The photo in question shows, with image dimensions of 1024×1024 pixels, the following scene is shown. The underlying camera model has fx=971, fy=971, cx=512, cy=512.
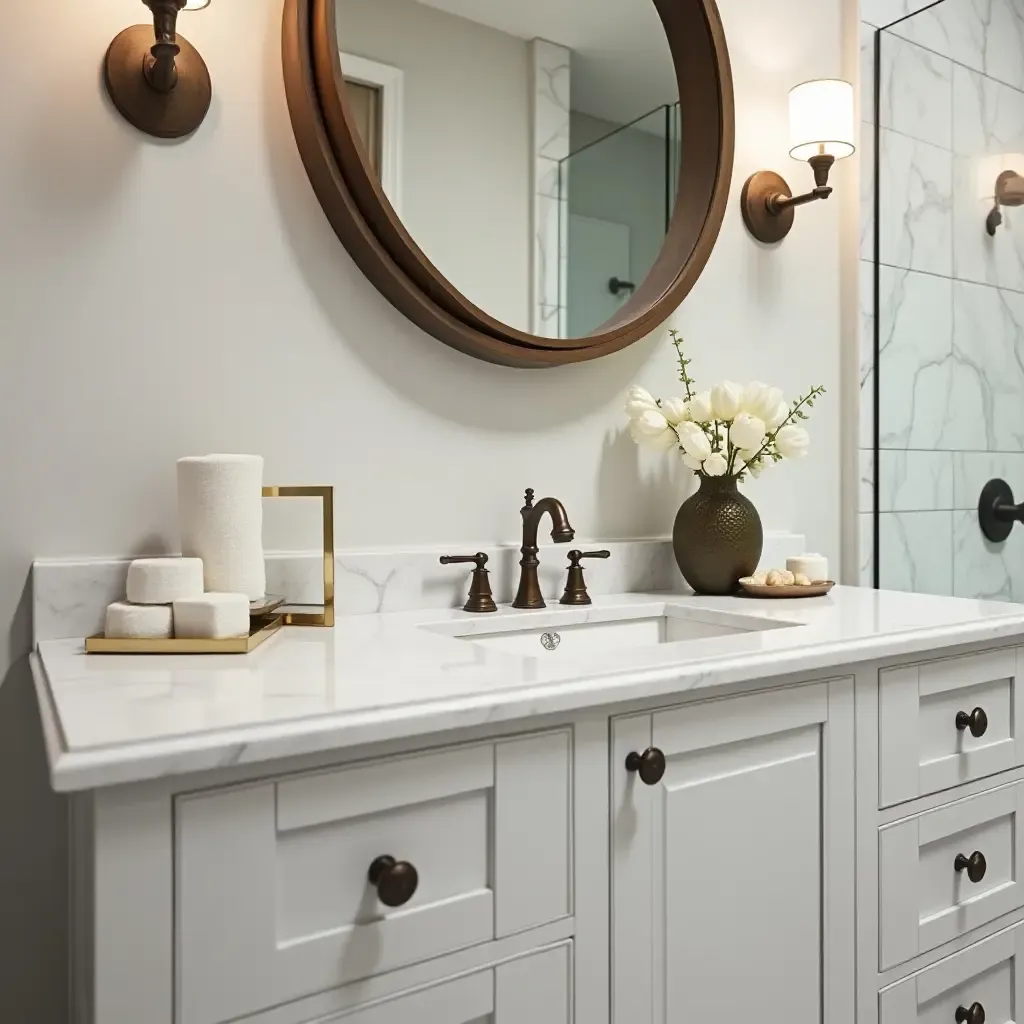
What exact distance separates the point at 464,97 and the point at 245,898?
119 cm

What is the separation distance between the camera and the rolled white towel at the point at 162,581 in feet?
3.50

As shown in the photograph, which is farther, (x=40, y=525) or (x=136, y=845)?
(x=40, y=525)

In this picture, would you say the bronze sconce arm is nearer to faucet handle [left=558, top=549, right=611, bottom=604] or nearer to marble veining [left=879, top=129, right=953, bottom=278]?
marble veining [left=879, top=129, right=953, bottom=278]

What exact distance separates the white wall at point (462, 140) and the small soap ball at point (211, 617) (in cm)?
64

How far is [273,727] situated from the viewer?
77 centimetres

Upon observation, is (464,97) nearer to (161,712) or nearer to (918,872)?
(161,712)

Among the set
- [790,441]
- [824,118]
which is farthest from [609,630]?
[824,118]

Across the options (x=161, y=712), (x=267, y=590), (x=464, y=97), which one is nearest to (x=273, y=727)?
(x=161, y=712)

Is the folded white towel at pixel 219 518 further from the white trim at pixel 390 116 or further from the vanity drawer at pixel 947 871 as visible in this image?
the vanity drawer at pixel 947 871

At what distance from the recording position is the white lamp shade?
68.1 inches

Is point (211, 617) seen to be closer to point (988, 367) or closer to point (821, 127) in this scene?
point (821, 127)

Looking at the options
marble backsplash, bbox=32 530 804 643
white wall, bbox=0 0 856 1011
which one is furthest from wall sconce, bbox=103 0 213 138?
marble backsplash, bbox=32 530 804 643

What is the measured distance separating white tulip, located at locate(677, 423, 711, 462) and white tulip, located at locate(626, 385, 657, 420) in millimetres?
63

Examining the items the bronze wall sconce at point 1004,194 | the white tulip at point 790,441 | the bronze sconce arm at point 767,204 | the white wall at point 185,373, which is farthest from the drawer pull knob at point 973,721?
the bronze wall sconce at point 1004,194
